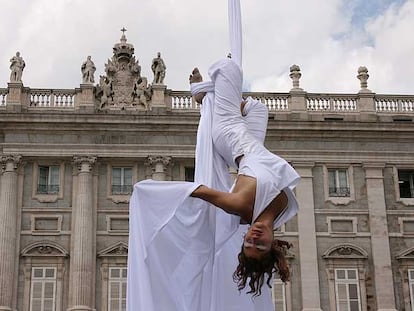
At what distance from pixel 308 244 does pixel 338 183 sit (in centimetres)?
273

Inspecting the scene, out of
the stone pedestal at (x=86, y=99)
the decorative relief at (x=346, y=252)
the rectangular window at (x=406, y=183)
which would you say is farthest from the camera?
the rectangular window at (x=406, y=183)

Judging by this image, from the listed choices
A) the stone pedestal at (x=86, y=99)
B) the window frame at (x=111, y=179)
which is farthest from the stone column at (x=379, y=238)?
the stone pedestal at (x=86, y=99)

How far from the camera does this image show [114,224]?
2827 centimetres

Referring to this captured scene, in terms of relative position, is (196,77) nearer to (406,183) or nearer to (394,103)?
(406,183)

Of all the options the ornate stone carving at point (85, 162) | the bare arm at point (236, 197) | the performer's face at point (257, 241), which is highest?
the ornate stone carving at point (85, 162)

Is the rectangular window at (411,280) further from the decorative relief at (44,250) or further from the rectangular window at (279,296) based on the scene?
the decorative relief at (44,250)

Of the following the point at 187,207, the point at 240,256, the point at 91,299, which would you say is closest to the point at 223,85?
the point at 187,207

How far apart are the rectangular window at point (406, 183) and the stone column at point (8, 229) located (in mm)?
13784

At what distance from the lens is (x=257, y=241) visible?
19.3 feet

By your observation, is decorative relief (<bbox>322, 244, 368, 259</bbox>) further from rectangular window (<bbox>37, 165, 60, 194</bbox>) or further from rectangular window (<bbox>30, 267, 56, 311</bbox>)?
rectangular window (<bbox>37, 165, 60, 194</bbox>)

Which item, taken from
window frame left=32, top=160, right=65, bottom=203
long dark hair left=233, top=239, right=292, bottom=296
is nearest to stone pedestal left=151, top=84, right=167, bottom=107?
window frame left=32, top=160, right=65, bottom=203

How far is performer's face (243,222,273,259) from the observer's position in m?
5.88

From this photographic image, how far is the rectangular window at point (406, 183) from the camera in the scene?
29766mm

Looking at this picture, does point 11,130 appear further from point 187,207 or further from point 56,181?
point 187,207
